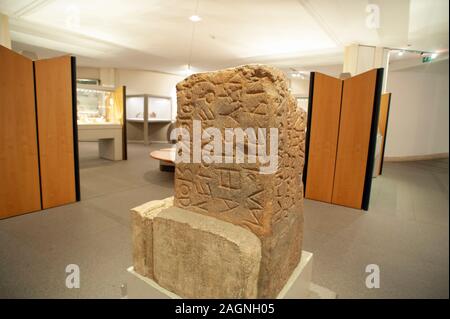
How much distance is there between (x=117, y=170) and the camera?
5.98 m

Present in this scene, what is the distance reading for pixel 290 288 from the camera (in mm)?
1647

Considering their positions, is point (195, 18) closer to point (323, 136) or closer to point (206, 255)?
point (323, 136)

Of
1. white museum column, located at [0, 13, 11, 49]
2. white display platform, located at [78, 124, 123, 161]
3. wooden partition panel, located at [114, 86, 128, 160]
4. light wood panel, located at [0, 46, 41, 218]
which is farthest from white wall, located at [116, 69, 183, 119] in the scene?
light wood panel, located at [0, 46, 41, 218]

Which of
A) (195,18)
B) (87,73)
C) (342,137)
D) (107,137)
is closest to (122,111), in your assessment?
(107,137)

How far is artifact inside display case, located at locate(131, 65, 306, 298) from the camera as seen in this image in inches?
53.2

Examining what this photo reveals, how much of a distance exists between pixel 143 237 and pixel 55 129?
277cm

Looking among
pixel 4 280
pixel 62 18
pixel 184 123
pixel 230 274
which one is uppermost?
pixel 62 18

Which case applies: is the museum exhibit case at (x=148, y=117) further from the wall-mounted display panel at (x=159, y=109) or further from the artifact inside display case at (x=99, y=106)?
the artifact inside display case at (x=99, y=106)

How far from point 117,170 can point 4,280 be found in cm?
412

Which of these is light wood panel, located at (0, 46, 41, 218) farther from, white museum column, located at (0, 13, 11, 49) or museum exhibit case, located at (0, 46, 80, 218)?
white museum column, located at (0, 13, 11, 49)

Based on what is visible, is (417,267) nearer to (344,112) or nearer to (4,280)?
(344,112)
